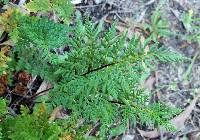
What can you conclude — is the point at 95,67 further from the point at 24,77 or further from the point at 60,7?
the point at 24,77

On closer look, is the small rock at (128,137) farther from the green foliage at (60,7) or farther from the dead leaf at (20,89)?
the green foliage at (60,7)

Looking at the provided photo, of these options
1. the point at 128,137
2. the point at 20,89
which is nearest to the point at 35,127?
the point at 20,89

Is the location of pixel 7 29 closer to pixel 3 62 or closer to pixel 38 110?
pixel 3 62

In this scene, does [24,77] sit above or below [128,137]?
above

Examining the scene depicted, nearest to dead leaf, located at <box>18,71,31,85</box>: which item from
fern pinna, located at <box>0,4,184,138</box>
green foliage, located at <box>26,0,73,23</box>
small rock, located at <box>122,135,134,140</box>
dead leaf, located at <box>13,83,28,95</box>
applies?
dead leaf, located at <box>13,83,28,95</box>

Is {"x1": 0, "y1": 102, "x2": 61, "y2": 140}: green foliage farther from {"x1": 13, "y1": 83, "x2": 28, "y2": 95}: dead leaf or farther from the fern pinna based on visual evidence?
{"x1": 13, "y1": 83, "x2": 28, "y2": 95}: dead leaf

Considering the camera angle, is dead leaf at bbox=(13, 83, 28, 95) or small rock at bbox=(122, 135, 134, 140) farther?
small rock at bbox=(122, 135, 134, 140)

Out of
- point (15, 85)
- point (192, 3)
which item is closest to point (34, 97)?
point (15, 85)

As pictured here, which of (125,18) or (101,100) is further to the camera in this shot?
(125,18)

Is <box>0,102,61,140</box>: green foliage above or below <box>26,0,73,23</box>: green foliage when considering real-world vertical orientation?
below
